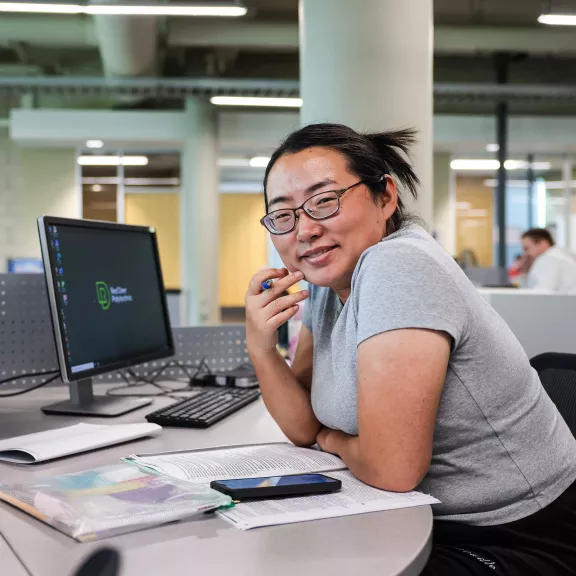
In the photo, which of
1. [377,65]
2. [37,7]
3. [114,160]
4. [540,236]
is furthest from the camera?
[114,160]

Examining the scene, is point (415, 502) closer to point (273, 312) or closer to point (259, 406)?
point (273, 312)

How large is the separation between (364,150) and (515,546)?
77 centimetres

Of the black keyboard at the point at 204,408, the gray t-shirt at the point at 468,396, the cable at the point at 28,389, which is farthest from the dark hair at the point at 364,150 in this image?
the cable at the point at 28,389

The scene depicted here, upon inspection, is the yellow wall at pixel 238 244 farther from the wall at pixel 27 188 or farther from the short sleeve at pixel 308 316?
the short sleeve at pixel 308 316

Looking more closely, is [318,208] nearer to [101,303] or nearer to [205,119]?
[101,303]

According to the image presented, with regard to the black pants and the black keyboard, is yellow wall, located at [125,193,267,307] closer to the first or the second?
Result: the black keyboard

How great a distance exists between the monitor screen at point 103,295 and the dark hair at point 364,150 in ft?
1.93

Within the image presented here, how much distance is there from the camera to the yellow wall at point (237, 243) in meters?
14.7

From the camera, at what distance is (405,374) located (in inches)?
40.6

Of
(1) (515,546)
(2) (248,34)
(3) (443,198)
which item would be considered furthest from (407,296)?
(3) (443,198)

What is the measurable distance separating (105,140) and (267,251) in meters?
5.76

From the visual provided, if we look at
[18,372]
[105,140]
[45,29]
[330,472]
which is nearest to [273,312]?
[330,472]

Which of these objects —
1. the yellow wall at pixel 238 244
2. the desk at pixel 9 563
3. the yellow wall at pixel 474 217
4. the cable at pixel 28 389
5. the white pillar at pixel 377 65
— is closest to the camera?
the desk at pixel 9 563

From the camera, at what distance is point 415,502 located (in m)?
1.02
